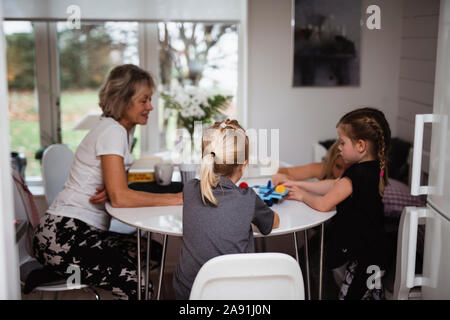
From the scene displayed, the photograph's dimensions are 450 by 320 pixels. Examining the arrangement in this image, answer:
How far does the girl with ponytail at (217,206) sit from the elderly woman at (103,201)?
1.61ft

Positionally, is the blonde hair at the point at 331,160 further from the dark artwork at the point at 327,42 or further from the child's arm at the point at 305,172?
the dark artwork at the point at 327,42

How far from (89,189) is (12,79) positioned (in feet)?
6.56

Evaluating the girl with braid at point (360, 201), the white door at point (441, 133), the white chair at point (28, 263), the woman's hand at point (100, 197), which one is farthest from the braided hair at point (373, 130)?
the white chair at point (28, 263)

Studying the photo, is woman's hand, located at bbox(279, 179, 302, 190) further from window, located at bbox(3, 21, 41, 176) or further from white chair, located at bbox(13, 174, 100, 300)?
window, located at bbox(3, 21, 41, 176)

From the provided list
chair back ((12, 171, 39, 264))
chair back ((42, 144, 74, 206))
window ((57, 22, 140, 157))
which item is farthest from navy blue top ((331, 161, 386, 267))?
window ((57, 22, 140, 157))

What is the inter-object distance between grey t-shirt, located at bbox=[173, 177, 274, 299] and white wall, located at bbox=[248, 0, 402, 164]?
2.23 m

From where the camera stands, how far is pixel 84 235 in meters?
2.35

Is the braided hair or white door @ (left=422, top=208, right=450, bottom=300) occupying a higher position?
the braided hair

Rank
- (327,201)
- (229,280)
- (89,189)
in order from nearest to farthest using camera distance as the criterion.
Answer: (229,280), (327,201), (89,189)

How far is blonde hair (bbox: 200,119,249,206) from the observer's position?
184 centimetres

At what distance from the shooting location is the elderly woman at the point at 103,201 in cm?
230

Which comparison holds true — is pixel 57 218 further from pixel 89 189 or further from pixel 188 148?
pixel 188 148

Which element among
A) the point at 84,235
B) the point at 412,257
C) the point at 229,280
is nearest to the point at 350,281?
the point at 412,257
